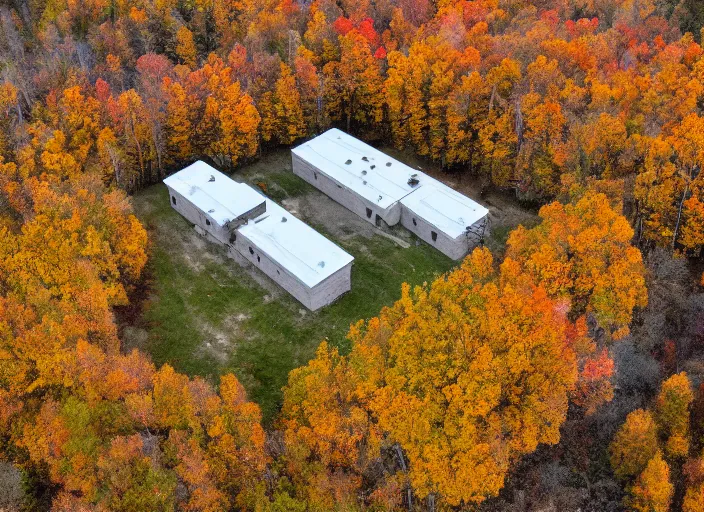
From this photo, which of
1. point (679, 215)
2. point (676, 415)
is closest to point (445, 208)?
point (679, 215)

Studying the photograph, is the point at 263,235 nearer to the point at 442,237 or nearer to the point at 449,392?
the point at 442,237

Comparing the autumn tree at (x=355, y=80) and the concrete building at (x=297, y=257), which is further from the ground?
the autumn tree at (x=355, y=80)

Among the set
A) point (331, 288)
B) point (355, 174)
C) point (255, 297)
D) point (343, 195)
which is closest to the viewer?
point (331, 288)

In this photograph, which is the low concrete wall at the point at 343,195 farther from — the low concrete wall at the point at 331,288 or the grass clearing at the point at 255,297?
the low concrete wall at the point at 331,288

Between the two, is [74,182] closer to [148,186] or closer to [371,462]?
[148,186]

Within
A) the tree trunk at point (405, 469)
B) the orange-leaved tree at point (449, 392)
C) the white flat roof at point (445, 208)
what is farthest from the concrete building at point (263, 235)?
the tree trunk at point (405, 469)

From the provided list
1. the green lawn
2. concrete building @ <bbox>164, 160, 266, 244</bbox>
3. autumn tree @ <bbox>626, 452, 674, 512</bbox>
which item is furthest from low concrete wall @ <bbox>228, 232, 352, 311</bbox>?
autumn tree @ <bbox>626, 452, 674, 512</bbox>

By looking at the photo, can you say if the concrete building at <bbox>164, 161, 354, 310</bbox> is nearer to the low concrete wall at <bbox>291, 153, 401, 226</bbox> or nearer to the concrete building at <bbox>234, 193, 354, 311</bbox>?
the concrete building at <bbox>234, 193, 354, 311</bbox>
